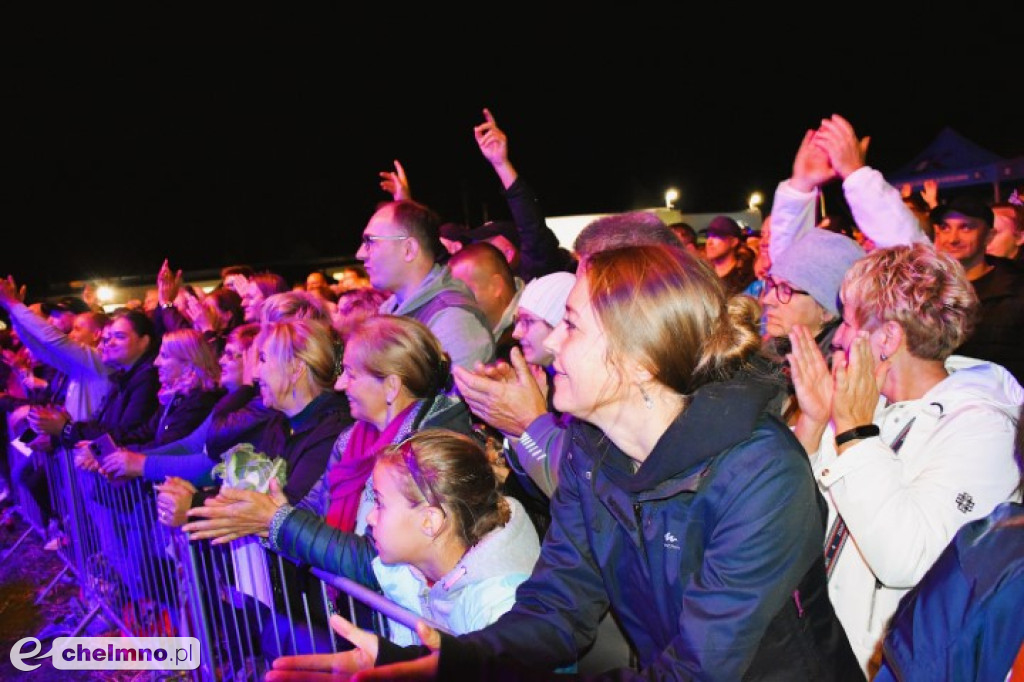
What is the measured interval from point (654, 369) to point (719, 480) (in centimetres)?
30

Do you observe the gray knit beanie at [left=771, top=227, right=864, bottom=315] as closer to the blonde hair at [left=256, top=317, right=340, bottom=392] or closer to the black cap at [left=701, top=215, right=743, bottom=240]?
the blonde hair at [left=256, top=317, right=340, bottom=392]

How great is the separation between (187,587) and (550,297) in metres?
2.67

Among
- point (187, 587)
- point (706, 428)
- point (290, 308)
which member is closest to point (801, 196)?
point (706, 428)

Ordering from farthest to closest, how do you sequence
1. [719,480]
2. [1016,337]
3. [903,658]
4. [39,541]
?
[39,541] < [1016,337] < [719,480] < [903,658]

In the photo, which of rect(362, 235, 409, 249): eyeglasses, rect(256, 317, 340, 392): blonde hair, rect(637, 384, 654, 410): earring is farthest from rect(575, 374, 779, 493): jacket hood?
rect(362, 235, 409, 249): eyeglasses

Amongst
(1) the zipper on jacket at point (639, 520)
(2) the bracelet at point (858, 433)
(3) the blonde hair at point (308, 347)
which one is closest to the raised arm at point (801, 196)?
(2) the bracelet at point (858, 433)

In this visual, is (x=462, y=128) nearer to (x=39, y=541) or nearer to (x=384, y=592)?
(x=39, y=541)

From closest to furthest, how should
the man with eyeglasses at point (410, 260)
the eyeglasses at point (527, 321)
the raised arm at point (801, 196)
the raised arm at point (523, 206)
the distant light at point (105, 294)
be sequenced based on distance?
1. the eyeglasses at point (527, 321)
2. the raised arm at point (801, 196)
3. the man with eyeglasses at point (410, 260)
4. the raised arm at point (523, 206)
5. the distant light at point (105, 294)

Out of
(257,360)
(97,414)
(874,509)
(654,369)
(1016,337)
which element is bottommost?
(97,414)

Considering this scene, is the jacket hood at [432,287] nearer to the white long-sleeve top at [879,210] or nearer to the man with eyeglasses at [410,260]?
the man with eyeglasses at [410,260]

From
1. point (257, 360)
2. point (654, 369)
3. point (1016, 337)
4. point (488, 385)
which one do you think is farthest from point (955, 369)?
point (257, 360)

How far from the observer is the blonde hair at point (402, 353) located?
337 cm

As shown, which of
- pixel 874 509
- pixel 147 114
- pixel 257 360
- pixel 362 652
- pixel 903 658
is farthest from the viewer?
pixel 147 114

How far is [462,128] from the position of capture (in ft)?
95.9
